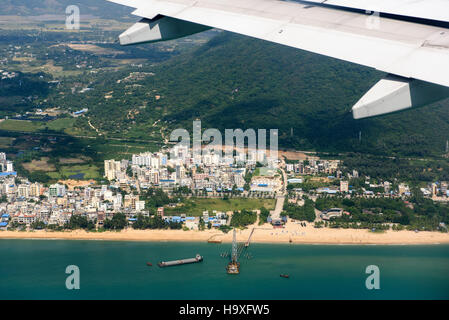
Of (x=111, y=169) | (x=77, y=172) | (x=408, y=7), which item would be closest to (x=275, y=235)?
(x=111, y=169)

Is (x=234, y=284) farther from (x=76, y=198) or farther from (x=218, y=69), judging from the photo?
(x=218, y=69)

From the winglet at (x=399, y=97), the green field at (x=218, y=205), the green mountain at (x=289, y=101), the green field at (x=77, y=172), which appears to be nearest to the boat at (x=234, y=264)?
the green field at (x=218, y=205)

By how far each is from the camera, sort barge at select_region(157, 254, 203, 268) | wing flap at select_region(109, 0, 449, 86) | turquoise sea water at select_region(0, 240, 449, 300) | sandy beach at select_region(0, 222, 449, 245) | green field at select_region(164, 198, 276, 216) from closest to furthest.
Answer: wing flap at select_region(109, 0, 449, 86) → turquoise sea water at select_region(0, 240, 449, 300) → barge at select_region(157, 254, 203, 268) → sandy beach at select_region(0, 222, 449, 245) → green field at select_region(164, 198, 276, 216)

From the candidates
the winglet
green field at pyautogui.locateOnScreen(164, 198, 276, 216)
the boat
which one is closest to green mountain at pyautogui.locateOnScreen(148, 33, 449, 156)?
green field at pyautogui.locateOnScreen(164, 198, 276, 216)

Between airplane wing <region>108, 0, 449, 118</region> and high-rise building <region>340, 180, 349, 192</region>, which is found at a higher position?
airplane wing <region>108, 0, 449, 118</region>

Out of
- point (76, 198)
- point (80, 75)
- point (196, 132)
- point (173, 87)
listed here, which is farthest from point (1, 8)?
point (76, 198)

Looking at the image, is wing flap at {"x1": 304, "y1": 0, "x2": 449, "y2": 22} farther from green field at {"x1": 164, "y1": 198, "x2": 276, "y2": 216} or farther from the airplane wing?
green field at {"x1": 164, "y1": 198, "x2": 276, "y2": 216}

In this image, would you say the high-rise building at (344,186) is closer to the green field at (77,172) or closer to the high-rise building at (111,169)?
the high-rise building at (111,169)
